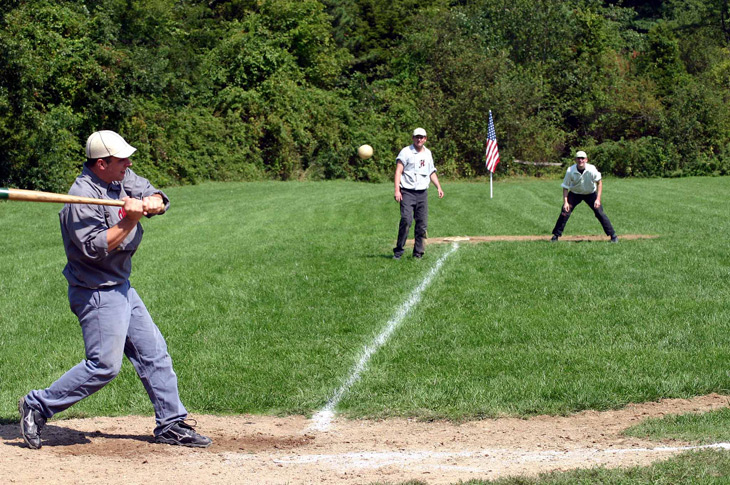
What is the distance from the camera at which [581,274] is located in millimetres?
12641

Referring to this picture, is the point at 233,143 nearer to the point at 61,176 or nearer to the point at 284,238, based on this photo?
the point at 61,176

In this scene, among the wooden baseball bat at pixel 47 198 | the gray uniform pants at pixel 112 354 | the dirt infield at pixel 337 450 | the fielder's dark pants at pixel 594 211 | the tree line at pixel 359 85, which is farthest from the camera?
the tree line at pixel 359 85

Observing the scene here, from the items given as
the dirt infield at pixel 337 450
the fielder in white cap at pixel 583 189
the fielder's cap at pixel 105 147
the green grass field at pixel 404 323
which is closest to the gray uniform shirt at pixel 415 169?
the green grass field at pixel 404 323

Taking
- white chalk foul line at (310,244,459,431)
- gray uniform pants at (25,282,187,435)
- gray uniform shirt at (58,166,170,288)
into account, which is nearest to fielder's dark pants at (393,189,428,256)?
white chalk foul line at (310,244,459,431)

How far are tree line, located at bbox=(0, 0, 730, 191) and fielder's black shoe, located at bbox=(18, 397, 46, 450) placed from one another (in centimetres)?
2919

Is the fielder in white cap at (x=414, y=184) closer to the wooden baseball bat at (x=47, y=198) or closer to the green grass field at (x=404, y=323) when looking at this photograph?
the green grass field at (x=404, y=323)

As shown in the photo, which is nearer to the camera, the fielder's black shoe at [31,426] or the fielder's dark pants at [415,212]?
the fielder's black shoe at [31,426]

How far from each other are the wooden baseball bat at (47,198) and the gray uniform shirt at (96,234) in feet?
0.37

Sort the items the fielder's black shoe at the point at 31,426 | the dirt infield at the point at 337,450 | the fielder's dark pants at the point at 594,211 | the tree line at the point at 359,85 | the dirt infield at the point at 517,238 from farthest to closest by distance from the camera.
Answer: the tree line at the point at 359,85 → the dirt infield at the point at 517,238 → the fielder's dark pants at the point at 594,211 → the fielder's black shoe at the point at 31,426 → the dirt infield at the point at 337,450

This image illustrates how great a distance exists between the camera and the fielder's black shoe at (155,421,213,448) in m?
6.12

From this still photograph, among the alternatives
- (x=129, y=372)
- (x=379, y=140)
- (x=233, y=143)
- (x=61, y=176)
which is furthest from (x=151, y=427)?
(x=379, y=140)

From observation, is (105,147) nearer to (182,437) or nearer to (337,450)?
(182,437)

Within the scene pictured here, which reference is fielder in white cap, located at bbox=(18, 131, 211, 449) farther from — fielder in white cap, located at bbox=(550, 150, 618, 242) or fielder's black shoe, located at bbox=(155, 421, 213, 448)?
fielder in white cap, located at bbox=(550, 150, 618, 242)

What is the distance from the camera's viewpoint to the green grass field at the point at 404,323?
292 inches
